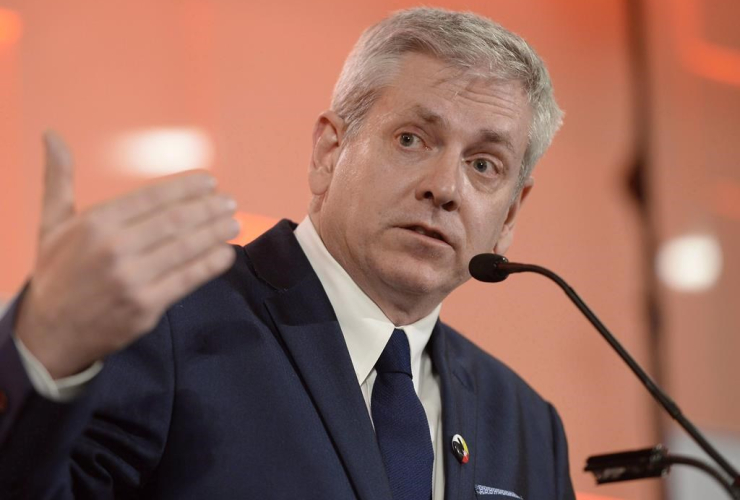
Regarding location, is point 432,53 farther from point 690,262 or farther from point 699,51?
point 699,51

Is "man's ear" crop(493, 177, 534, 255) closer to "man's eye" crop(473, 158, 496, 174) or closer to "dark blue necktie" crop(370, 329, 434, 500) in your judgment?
"man's eye" crop(473, 158, 496, 174)

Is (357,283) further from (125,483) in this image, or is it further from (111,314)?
(111,314)

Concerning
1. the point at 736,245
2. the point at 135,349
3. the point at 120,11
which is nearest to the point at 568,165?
the point at 736,245

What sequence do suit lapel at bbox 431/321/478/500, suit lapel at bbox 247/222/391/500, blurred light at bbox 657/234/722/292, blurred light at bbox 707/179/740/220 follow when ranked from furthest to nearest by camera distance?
blurred light at bbox 707/179/740/220 → blurred light at bbox 657/234/722/292 → suit lapel at bbox 431/321/478/500 → suit lapel at bbox 247/222/391/500

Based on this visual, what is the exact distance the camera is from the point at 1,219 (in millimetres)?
2387

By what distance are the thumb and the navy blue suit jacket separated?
0.16 meters

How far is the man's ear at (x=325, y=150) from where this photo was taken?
212 centimetres

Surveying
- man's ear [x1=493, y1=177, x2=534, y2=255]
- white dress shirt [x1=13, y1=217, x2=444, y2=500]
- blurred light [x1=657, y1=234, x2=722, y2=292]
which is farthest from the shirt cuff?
Answer: blurred light [x1=657, y1=234, x2=722, y2=292]

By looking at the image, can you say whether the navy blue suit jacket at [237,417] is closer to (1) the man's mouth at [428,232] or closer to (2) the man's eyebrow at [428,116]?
(1) the man's mouth at [428,232]

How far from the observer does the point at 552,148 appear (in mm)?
3465

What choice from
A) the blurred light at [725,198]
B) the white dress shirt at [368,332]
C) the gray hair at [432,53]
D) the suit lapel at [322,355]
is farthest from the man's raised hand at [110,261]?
the blurred light at [725,198]

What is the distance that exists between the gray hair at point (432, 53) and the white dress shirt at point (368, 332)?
28 cm

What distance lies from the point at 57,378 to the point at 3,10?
151cm

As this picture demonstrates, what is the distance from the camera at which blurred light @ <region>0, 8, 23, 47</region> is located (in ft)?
7.98
